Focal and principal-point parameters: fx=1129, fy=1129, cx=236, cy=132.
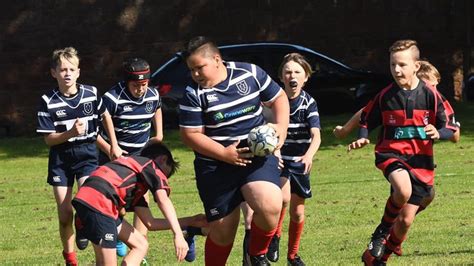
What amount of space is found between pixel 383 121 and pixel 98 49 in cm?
1606

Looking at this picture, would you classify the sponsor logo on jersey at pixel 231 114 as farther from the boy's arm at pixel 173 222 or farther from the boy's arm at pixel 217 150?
the boy's arm at pixel 173 222

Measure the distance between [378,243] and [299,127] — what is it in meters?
1.44

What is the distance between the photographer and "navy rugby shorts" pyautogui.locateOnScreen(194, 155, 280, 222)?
8070 mm

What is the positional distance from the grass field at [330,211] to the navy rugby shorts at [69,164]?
84 centimetres

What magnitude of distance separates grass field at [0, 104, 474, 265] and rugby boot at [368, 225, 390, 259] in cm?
46

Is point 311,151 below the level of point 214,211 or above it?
below

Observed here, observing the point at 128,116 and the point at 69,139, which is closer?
the point at 69,139

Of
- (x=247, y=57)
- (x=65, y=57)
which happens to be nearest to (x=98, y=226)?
(x=65, y=57)

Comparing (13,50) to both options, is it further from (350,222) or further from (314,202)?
(350,222)

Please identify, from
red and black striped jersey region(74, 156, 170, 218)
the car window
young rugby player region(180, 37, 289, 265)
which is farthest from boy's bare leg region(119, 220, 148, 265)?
the car window

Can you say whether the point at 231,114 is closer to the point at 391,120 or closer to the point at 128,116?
the point at 391,120

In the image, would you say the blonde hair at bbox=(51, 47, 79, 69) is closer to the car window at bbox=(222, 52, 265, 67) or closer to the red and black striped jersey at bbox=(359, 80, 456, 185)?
the red and black striped jersey at bbox=(359, 80, 456, 185)

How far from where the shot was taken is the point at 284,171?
9875 millimetres

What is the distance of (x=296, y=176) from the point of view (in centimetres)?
1000
